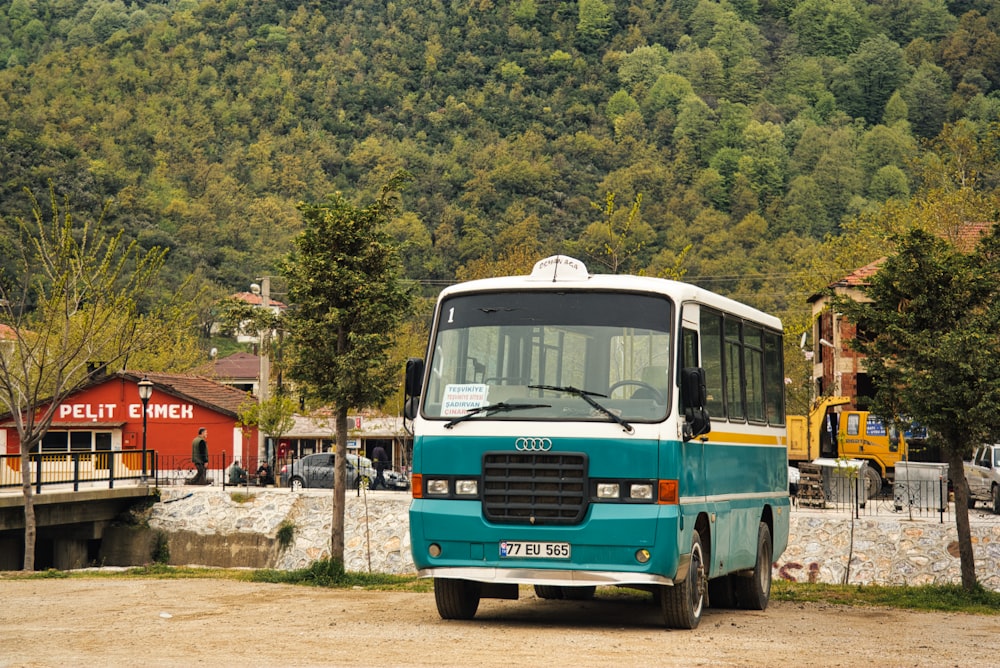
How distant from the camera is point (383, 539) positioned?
1243 inches

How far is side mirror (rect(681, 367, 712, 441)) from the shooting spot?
1255cm

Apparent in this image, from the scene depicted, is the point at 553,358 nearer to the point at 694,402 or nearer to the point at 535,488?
the point at 535,488

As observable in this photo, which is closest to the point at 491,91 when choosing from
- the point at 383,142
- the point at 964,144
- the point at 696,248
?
the point at 383,142

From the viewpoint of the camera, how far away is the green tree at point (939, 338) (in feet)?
59.3

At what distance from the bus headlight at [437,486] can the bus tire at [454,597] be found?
37.0 inches

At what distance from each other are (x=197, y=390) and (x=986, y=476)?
116ft

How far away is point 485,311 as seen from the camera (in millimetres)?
13328

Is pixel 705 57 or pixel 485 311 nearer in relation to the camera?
pixel 485 311

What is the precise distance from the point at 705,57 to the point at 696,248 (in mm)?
64797

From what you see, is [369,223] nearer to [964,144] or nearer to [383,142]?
[964,144]

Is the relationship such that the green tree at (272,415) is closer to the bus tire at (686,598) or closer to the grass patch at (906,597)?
the grass patch at (906,597)

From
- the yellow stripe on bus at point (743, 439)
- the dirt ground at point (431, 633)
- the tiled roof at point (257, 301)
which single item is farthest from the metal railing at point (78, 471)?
the yellow stripe on bus at point (743, 439)

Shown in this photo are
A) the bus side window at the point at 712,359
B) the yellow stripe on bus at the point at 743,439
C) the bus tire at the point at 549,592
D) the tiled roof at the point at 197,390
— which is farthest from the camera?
the tiled roof at the point at 197,390

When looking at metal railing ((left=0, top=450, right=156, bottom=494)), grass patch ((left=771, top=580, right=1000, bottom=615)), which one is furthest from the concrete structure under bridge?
grass patch ((left=771, top=580, right=1000, bottom=615))
